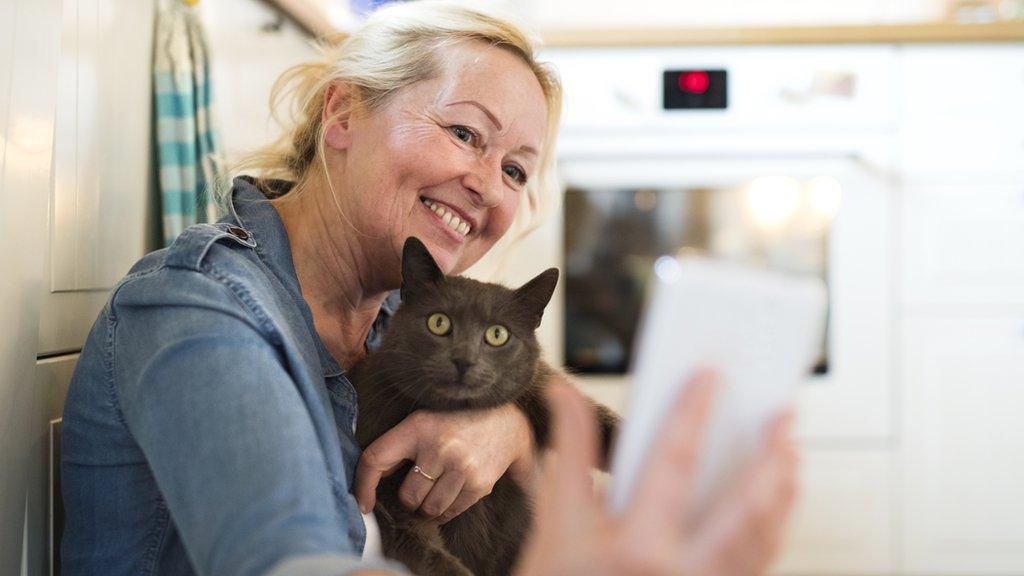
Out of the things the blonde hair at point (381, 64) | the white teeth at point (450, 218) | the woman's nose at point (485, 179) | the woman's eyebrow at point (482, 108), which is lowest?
the white teeth at point (450, 218)

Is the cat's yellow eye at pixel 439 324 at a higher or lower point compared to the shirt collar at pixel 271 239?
lower

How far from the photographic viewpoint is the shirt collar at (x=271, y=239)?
105 centimetres

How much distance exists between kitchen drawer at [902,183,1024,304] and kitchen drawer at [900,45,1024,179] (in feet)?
0.28

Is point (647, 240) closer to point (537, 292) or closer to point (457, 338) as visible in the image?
point (537, 292)

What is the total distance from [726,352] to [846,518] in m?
2.39

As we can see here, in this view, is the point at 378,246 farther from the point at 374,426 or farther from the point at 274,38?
the point at 274,38

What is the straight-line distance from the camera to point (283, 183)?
1354mm

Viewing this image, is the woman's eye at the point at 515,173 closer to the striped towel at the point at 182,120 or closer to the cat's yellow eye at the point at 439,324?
the cat's yellow eye at the point at 439,324

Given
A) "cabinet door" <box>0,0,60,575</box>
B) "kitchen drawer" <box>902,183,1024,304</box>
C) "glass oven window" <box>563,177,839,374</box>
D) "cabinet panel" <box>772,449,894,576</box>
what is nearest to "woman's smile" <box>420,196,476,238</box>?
"cabinet door" <box>0,0,60,575</box>

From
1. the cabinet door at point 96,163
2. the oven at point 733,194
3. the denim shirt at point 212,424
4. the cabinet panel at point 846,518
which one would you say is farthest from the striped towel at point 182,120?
the cabinet panel at point 846,518

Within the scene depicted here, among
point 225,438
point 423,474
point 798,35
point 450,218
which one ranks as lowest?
point 423,474

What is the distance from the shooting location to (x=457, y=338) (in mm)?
1168

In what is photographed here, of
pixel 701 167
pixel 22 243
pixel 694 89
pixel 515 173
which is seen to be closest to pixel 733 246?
pixel 701 167

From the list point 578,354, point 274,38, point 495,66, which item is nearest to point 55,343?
point 495,66
